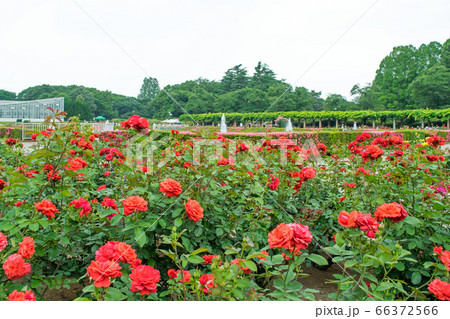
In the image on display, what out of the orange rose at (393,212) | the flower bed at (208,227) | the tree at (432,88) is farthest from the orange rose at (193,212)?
the tree at (432,88)

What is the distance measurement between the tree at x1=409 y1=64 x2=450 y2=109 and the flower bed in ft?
71.4

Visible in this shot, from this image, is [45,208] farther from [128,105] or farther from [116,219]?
[128,105]

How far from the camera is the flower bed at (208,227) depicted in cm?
104

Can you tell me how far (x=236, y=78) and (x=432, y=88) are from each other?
13.8 m

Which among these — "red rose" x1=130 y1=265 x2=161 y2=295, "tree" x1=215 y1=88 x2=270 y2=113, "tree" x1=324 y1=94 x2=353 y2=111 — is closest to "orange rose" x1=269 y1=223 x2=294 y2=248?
"red rose" x1=130 y1=265 x2=161 y2=295

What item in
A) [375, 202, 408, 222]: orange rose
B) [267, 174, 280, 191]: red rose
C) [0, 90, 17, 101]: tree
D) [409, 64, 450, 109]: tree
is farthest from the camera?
[0, 90, 17, 101]: tree

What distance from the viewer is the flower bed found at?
1.04m

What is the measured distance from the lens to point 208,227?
68.3 inches

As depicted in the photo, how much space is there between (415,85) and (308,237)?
25385 millimetres

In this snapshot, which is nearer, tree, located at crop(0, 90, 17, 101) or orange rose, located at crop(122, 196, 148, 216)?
orange rose, located at crop(122, 196, 148, 216)

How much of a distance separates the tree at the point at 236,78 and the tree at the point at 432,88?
42.2ft

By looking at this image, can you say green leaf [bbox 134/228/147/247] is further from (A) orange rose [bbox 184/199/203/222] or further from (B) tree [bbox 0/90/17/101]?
(B) tree [bbox 0/90/17/101]

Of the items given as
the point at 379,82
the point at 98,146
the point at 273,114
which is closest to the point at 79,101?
the point at 273,114

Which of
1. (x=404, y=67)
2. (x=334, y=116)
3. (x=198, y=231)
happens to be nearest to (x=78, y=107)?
A: (x=334, y=116)
